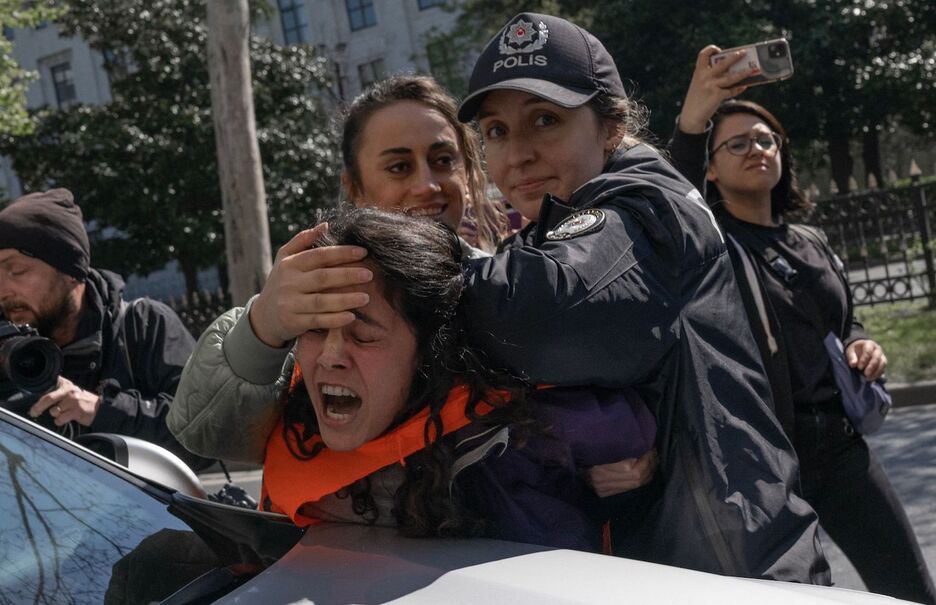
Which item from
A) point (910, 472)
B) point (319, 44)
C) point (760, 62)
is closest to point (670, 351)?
point (760, 62)

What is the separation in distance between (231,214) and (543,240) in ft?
27.7

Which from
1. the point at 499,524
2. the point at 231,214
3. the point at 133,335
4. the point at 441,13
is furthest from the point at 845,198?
the point at 441,13

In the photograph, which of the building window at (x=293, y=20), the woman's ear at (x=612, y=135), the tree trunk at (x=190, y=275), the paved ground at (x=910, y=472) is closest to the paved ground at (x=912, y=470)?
the paved ground at (x=910, y=472)

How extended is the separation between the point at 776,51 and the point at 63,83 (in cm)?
→ 3909

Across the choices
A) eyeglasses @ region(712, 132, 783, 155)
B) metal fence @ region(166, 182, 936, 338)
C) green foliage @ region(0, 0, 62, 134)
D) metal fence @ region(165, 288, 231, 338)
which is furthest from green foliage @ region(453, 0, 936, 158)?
eyeglasses @ region(712, 132, 783, 155)

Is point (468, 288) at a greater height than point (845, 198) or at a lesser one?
greater

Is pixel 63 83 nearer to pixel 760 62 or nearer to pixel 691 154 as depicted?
pixel 691 154

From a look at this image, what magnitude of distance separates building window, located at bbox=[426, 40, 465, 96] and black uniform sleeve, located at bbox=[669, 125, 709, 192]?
25.7 metres

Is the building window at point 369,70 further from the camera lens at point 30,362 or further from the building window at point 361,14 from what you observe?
the camera lens at point 30,362

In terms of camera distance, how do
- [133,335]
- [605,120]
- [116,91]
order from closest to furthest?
[605,120] < [133,335] < [116,91]

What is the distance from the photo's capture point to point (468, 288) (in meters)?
1.71

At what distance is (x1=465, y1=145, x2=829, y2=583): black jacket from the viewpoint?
1649 mm

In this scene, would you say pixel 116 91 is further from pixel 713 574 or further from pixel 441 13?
pixel 713 574

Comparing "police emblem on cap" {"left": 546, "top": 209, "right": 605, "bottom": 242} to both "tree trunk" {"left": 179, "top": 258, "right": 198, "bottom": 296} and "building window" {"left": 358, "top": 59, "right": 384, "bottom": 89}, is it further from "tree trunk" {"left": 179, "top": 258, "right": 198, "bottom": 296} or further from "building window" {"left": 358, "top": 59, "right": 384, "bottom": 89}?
"building window" {"left": 358, "top": 59, "right": 384, "bottom": 89}
